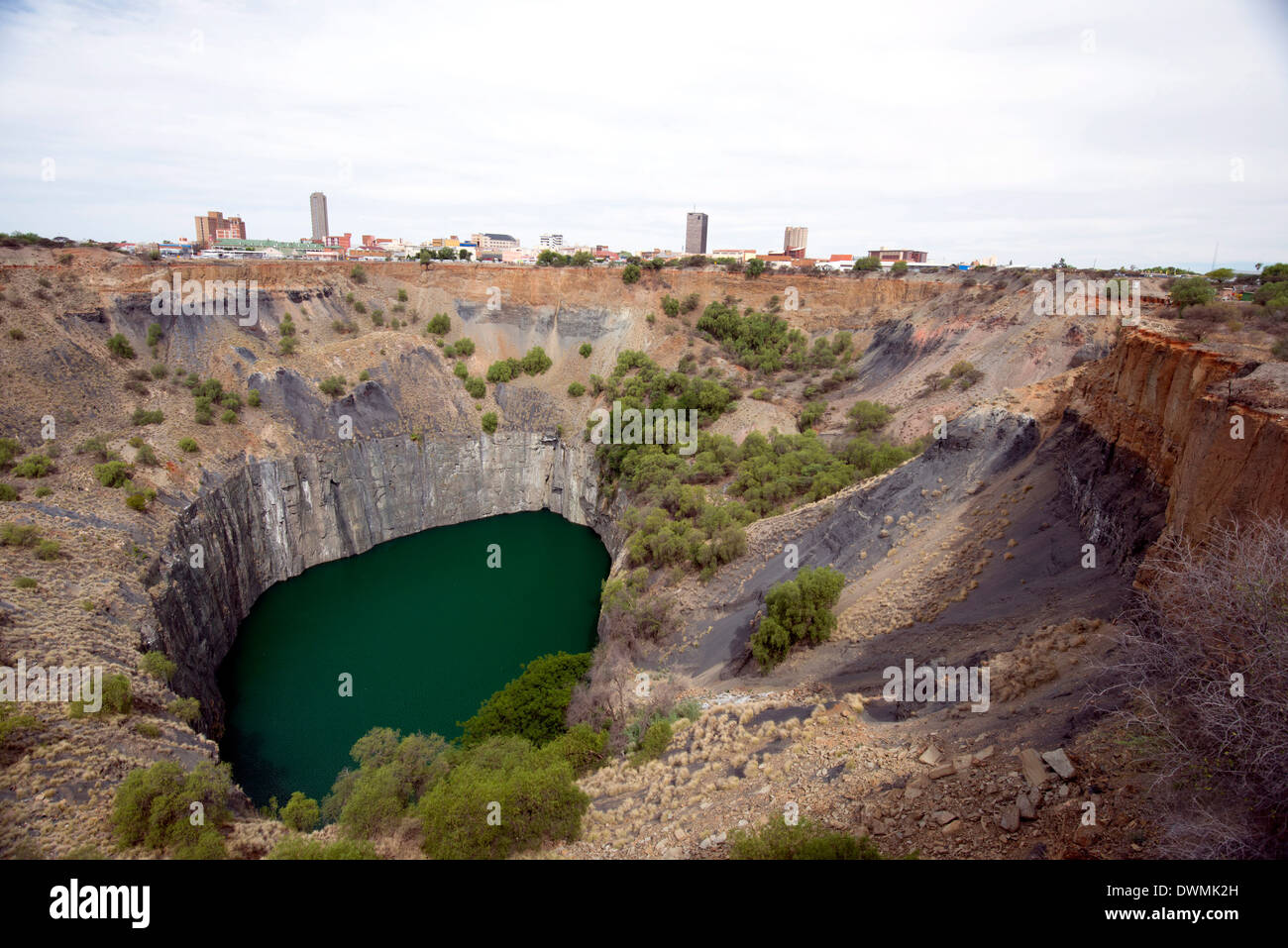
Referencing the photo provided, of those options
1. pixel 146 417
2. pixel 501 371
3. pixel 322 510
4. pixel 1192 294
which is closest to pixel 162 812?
pixel 146 417

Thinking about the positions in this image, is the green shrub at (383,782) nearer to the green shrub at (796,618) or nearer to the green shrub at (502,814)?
the green shrub at (502,814)

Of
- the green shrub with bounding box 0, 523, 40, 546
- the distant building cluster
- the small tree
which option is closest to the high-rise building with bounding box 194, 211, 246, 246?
the distant building cluster

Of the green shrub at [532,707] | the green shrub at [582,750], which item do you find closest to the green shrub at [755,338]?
the green shrub at [532,707]

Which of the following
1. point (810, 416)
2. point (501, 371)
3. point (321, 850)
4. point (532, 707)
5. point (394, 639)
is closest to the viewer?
point (321, 850)

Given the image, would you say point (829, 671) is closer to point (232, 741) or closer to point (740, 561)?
point (740, 561)

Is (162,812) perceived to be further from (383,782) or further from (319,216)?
(319,216)

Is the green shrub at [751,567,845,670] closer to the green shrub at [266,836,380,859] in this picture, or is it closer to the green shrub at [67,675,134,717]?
the green shrub at [266,836,380,859]
